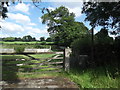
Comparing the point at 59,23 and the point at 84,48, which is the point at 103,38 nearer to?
the point at 84,48

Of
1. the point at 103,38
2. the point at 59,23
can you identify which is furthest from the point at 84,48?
the point at 59,23

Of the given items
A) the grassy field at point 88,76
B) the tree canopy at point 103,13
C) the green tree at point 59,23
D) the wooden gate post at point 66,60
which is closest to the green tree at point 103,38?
the tree canopy at point 103,13

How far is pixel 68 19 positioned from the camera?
3556cm


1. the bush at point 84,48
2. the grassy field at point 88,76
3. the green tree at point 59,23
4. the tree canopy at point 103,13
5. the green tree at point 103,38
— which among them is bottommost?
the grassy field at point 88,76

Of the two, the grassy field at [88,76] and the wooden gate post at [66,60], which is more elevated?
the wooden gate post at [66,60]

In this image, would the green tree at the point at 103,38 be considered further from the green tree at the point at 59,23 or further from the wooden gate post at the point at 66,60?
the green tree at the point at 59,23

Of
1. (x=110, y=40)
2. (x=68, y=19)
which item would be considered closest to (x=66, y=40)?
(x=68, y=19)

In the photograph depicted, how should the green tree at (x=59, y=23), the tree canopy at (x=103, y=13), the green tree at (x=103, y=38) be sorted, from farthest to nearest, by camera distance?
1. the green tree at (x=59, y=23)
2. the green tree at (x=103, y=38)
3. the tree canopy at (x=103, y=13)

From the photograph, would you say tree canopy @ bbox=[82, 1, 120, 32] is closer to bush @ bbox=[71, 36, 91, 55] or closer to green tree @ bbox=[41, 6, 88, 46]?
bush @ bbox=[71, 36, 91, 55]

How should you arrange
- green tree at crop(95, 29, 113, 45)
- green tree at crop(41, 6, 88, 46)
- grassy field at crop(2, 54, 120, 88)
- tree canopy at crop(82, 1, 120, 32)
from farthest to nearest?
1. green tree at crop(41, 6, 88, 46)
2. green tree at crop(95, 29, 113, 45)
3. tree canopy at crop(82, 1, 120, 32)
4. grassy field at crop(2, 54, 120, 88)

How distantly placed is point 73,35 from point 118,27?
19.6 m

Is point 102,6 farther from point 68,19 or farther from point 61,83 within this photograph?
point 68,19

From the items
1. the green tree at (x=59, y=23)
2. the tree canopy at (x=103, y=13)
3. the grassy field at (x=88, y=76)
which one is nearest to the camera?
the grassy field at (x=88, y=76)

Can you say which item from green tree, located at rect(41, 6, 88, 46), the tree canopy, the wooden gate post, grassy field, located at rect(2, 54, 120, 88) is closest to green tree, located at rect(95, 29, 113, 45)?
the tree canopy
